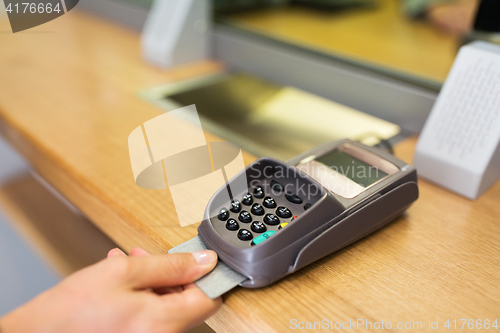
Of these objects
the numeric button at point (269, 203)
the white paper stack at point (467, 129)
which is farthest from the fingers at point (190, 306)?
the white paper stack at point (467, 129)

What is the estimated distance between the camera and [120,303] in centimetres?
32

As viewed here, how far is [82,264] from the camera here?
67 centimetres

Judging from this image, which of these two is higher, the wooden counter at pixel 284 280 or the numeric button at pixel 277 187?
the numeric button at pixel 277 187

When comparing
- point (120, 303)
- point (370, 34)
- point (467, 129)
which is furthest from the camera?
point (370, 34)

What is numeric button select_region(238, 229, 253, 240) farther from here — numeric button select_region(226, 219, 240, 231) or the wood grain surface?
the wood grain surface

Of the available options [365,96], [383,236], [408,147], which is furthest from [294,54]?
[383,236]

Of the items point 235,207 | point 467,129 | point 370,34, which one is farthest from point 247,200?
point 370,34

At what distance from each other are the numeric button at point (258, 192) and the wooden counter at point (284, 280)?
0.28 feet

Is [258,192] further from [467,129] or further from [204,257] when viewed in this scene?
[467,129]

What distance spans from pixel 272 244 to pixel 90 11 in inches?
47.8

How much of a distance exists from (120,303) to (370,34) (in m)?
0.92

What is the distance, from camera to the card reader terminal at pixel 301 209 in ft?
1.15

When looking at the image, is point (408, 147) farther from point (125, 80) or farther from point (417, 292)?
point (125, 80)

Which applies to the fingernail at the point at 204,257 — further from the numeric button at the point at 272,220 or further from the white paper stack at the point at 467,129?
→ the white paper stack at the point at 467,129
